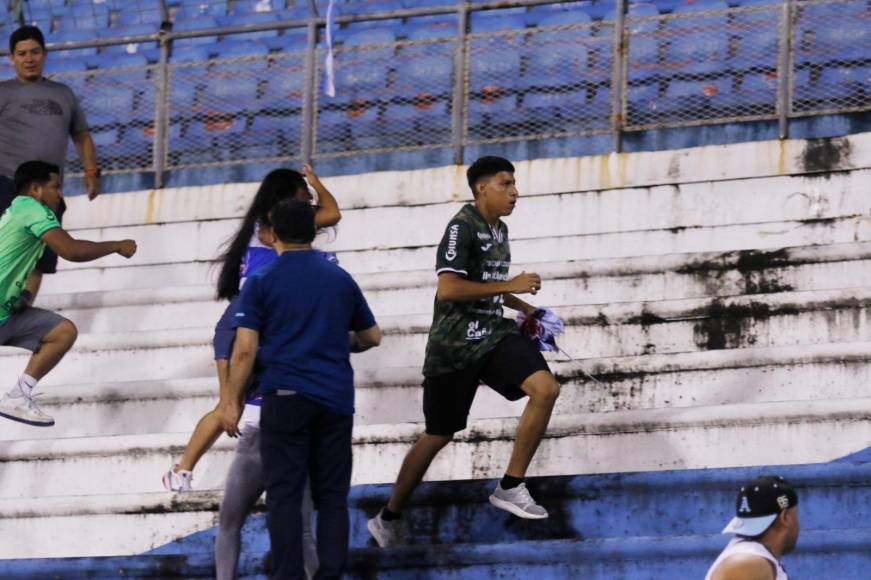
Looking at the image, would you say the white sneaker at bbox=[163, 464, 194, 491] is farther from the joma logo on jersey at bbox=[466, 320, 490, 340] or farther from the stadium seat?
the stadium seat

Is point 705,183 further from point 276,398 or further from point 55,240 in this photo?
point 276,398

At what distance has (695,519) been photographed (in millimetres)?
8062

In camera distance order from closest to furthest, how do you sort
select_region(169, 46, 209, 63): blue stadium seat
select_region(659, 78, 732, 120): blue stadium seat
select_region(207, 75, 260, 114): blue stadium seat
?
select_region(659, 78, 732, 120): blue stadium seat < select_region(207, 75, 260, 114): blue stadium seat < select_region(169, 46, 209, 63): blue stadium seat

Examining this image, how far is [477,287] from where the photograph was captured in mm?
8008

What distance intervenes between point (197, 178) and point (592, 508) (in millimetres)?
6321

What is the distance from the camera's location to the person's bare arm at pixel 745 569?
592cm

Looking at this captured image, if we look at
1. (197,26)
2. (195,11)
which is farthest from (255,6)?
(197,26)

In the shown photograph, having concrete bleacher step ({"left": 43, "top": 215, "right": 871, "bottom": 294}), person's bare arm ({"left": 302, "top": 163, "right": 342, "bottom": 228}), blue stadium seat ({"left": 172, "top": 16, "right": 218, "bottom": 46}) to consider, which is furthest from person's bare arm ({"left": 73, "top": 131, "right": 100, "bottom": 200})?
blue stadium seat ({"left": 172, "top": 16, "right": 218, "bottom": 46})

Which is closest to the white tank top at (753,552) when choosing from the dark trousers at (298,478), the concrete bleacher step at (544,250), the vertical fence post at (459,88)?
the dark trousers at (298,478)

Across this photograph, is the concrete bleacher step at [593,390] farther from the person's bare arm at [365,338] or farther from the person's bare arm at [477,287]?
the person's bare arm at [365,338]

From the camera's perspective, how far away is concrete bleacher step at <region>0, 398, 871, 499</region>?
8.54m

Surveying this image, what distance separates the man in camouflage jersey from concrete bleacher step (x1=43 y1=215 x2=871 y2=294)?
9.36ft

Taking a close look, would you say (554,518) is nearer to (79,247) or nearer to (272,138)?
(79,247)

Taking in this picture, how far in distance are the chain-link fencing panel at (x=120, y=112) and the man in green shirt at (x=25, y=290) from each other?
13.9ft
